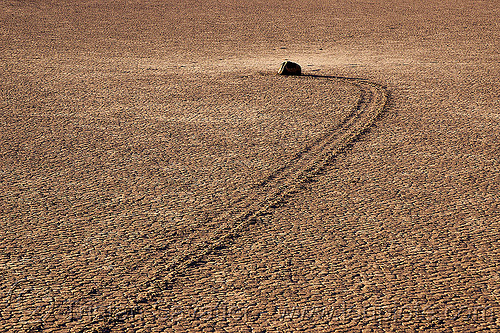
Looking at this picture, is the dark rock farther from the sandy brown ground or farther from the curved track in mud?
the curved track in mud

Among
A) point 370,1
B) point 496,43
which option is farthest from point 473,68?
point 370,1

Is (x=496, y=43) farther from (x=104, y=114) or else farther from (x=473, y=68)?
(x=104, y=114)

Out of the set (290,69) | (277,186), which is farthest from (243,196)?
(290,69)

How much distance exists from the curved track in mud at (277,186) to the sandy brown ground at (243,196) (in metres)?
0.02

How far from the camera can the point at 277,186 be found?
450 cm

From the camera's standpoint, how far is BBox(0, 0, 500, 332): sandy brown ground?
298cm

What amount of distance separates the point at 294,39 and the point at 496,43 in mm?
3404

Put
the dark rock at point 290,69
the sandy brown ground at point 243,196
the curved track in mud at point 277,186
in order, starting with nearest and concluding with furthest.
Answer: the sandy brown ground at point 243,196
the curved track in mud at point 277,186
the dark rock at point 290,69

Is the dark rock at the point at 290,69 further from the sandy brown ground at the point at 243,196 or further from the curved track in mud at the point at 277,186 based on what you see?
the curved track in mud at the point at 277,186

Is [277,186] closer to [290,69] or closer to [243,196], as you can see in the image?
[243,196]

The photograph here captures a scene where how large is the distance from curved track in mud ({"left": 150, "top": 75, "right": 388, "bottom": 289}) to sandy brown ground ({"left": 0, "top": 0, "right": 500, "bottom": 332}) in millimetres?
22

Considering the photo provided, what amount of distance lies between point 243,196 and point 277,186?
0.94 feet

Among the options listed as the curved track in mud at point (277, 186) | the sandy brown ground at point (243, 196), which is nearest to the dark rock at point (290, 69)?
the sandy brown ground at point (243, 196)

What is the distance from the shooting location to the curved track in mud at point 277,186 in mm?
3424
